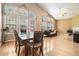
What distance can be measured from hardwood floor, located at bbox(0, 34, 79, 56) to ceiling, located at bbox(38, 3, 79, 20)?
328mm

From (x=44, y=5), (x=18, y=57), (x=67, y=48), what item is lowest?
(x=18, y=57)

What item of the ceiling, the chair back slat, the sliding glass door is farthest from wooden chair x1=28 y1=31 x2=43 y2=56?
the ceiling

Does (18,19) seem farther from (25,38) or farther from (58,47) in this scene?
(58,47)

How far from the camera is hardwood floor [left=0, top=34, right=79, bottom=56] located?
2154mm

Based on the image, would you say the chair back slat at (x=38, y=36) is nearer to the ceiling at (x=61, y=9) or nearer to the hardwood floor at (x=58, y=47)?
the hardwood floor at (x=58, y=47)

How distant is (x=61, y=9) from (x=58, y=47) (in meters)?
0.62

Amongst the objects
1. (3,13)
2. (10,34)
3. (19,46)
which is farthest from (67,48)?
(3,13)

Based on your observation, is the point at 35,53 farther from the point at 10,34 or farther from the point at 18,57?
the point at 10,34

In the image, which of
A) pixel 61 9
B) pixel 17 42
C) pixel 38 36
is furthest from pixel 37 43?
pixel 61 9

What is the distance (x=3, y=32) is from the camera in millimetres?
2127

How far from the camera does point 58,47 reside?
7.10 ft

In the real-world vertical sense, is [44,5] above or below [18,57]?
above

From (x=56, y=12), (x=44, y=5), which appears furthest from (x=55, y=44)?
(x=44, y=5)

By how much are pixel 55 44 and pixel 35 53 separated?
360mm
